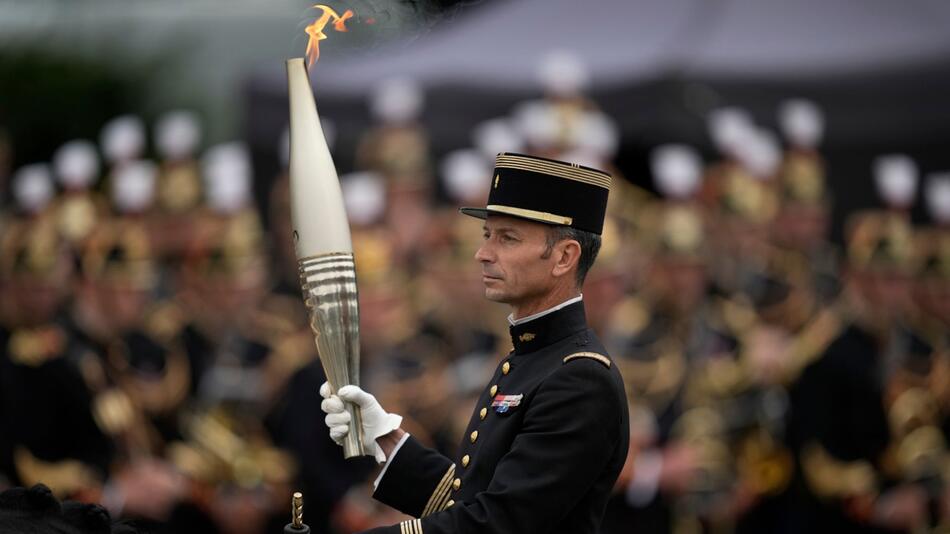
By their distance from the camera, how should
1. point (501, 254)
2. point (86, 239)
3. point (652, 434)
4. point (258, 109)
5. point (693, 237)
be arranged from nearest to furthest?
point (501, 254), point (652, 434), point (693, 237), point (86, 239), point (258, 109)

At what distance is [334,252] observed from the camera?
411 cm

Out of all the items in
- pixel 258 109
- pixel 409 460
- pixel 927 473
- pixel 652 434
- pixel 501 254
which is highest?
pixel 258 109

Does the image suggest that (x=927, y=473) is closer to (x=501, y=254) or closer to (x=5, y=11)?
(x=501, y=254)

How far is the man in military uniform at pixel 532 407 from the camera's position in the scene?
3748 millimetres

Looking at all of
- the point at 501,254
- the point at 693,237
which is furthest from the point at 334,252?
the point at 693,237

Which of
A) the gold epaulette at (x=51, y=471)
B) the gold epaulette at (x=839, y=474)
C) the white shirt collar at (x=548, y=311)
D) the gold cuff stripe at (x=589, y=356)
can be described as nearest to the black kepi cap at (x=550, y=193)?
the white shirt collar at (x=548, y=311)

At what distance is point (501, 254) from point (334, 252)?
45 cm

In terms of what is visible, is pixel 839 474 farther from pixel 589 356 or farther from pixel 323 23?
pixel 323 23

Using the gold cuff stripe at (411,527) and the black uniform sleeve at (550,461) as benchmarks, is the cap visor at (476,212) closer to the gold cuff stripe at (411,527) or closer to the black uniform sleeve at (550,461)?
the black uniform sleeve at (550,461)

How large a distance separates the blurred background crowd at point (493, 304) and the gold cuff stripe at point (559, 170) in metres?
4.42

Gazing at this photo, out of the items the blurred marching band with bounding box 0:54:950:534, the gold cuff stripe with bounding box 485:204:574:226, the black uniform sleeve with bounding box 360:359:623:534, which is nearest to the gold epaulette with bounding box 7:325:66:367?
the blurred marching band with bounding box 0:54:950:534

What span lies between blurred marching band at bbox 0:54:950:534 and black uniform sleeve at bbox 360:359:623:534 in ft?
14.8

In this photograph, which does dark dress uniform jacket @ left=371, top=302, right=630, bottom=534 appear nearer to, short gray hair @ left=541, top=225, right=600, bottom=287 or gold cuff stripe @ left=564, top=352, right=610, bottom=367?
gold cuff stripe @ left=564, top=352, right=610, bottom=367

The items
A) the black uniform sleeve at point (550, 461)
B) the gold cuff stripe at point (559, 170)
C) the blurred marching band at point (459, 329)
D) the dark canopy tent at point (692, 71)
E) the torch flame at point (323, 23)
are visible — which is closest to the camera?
the black uniform sleeve at point (550, 461)
